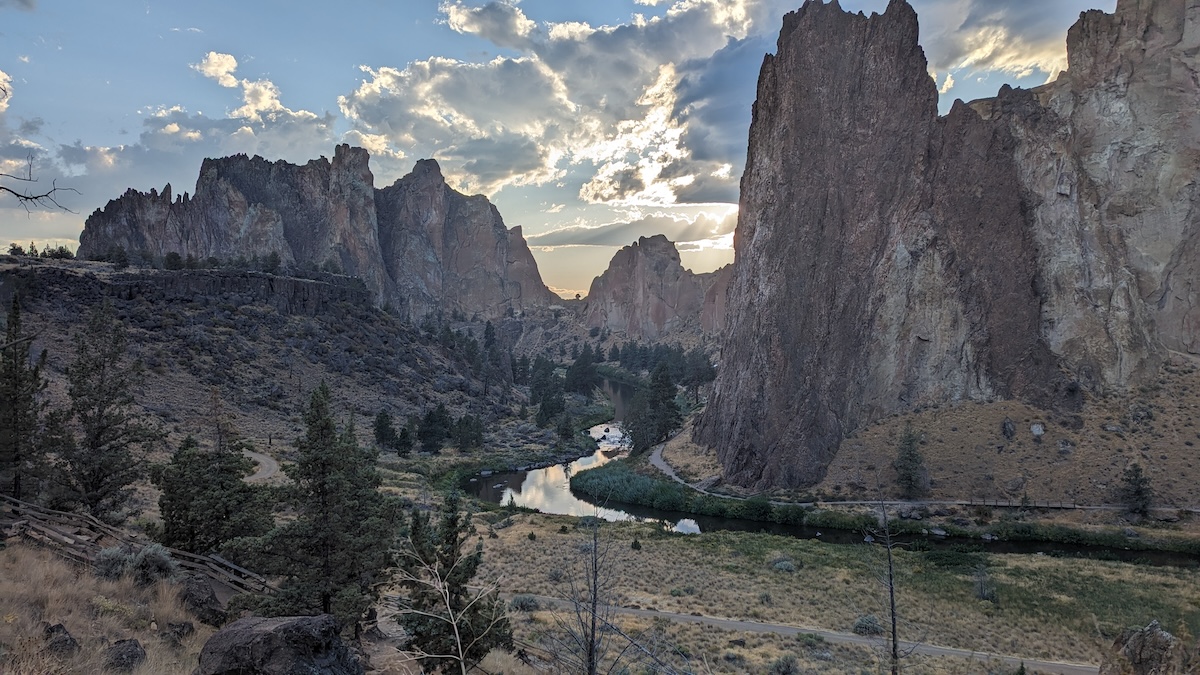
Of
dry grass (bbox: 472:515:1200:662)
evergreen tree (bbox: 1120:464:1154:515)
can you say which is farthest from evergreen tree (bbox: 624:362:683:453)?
evergreen tree (bbox: 1120:464:1154:515)

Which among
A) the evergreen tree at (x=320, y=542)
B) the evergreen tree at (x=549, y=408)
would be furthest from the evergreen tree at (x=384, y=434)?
the evergreen tree at (x=320, y=542)

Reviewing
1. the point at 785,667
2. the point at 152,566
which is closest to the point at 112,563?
the point at 152,566

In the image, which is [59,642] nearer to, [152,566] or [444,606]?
[152,566]

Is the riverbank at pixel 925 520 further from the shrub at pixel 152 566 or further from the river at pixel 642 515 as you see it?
the shrub at pixel 152 566

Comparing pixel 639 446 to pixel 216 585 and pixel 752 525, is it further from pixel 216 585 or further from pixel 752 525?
pixel 216 585

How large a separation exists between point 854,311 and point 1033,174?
23109 millimetres

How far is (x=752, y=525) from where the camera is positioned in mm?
47969

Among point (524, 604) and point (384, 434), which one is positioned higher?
point (384, 434)

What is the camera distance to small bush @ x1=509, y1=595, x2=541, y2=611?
82.2ft

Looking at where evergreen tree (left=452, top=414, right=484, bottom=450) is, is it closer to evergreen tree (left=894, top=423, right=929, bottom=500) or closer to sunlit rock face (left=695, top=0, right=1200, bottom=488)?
sunlit rock face (left=695, top=0, right=1200, bottom=488)

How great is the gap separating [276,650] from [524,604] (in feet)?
64.1

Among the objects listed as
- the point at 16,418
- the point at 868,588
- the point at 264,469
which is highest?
the point at 16,418

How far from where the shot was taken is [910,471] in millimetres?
49500

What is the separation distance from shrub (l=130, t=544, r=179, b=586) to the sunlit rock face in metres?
49.9
